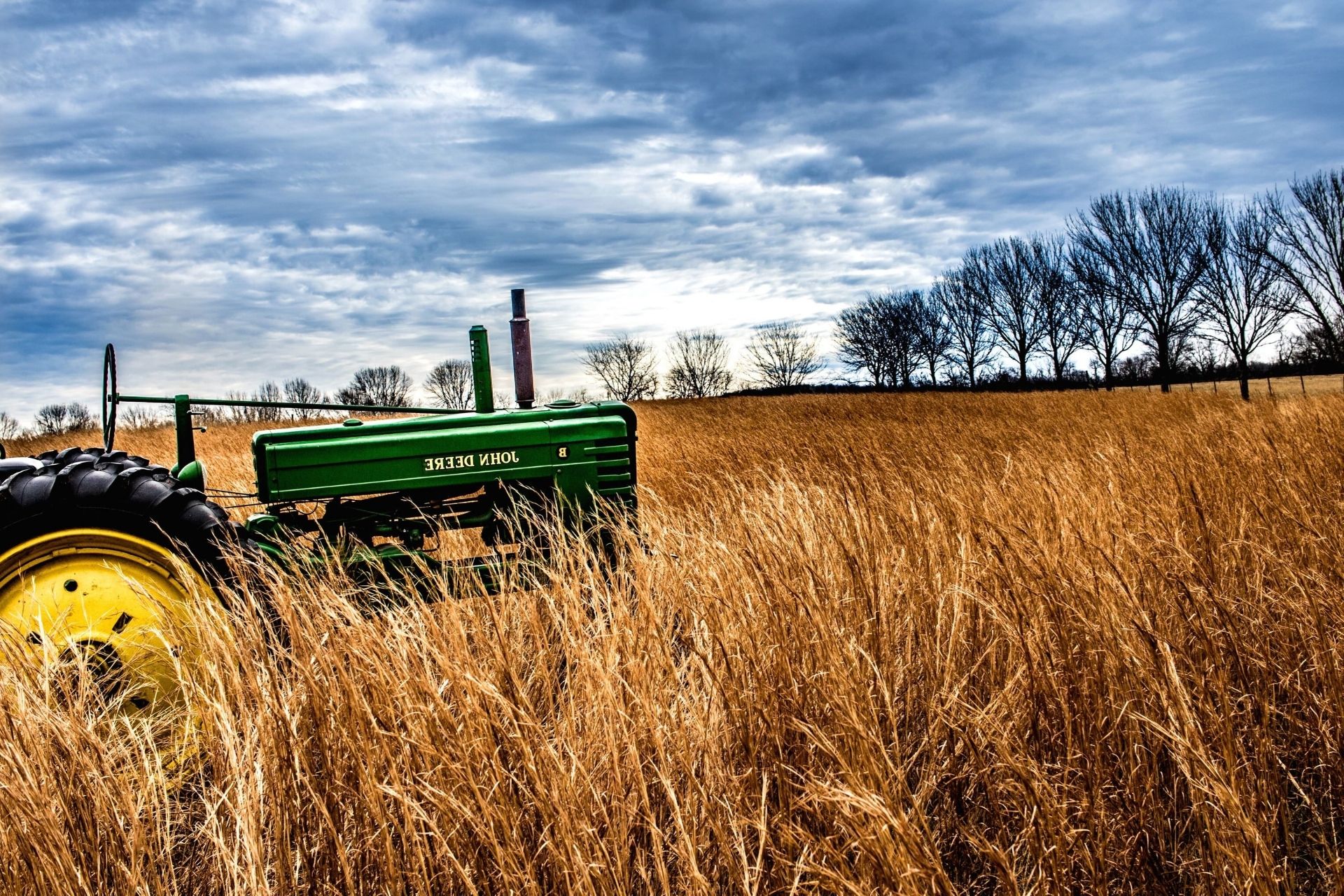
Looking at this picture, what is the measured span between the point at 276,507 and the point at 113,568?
95 cm

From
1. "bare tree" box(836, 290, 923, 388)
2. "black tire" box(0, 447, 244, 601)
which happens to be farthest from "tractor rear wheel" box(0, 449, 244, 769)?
"bare tree" box(836, 290, 923, 388)

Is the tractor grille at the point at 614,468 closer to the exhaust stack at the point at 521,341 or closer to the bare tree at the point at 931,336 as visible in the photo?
the exhaust stack at the point at 521,341

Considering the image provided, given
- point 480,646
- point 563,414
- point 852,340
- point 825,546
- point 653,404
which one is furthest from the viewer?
point 852,340

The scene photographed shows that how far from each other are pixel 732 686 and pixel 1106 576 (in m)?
1.53

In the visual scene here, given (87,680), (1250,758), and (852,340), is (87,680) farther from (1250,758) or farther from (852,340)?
(852,340)

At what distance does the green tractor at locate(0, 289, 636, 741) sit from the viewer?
274 centimetres

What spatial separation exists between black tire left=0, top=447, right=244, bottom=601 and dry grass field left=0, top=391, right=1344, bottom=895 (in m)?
0.34

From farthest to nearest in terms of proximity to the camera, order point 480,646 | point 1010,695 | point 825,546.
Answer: point 825,546 → point 480,646 → point 1010,695

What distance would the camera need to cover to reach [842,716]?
190cm

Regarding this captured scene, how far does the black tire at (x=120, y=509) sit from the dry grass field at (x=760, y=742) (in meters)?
0.34

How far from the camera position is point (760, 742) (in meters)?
2.02

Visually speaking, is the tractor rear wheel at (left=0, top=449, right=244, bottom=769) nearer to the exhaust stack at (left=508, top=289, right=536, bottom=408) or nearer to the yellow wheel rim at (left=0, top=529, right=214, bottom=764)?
the yellow wheel rim at (left=0, top=529, right=214, bottom=764)

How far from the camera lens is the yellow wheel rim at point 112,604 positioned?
2.71 m

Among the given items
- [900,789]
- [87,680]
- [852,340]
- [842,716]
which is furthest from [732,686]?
[852,340]
